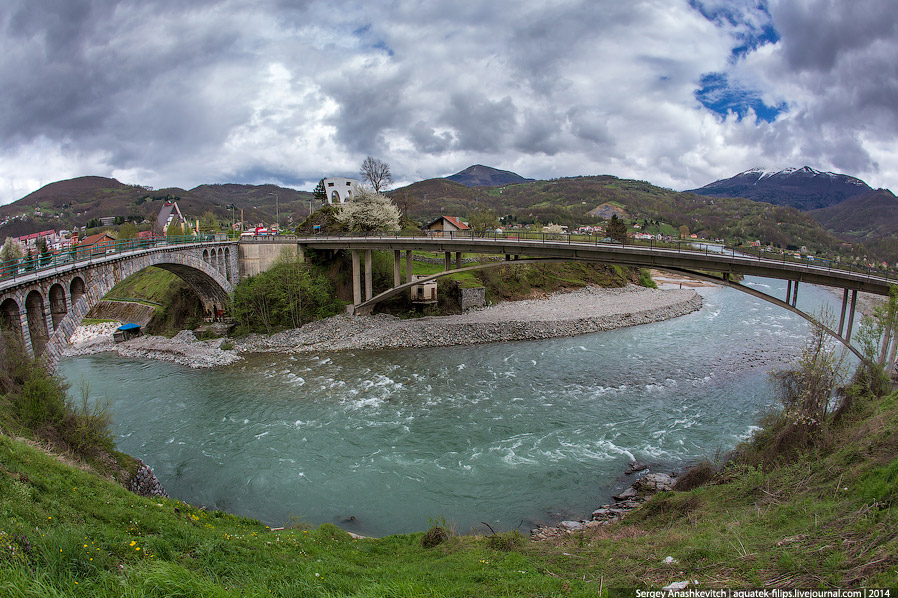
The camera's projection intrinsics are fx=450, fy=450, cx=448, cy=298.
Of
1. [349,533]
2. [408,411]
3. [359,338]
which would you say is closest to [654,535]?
[349,533]

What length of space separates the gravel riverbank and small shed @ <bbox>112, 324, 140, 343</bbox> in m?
0.58

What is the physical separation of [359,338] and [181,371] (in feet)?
37.4

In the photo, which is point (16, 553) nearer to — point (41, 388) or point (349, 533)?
point (349, 533)

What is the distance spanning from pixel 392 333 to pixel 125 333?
21.3 meters

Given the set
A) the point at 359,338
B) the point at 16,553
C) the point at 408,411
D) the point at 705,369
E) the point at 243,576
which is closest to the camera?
the point at 16,553

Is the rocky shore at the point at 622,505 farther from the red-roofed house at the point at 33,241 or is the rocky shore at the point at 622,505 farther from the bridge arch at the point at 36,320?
the red-roofed house at the point at 33,241

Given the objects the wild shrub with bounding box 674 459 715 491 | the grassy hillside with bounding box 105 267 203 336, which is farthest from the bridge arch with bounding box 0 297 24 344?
the grassy hillside with bounding box 105 267 203 336

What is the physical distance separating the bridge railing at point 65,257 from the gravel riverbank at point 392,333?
7835mm

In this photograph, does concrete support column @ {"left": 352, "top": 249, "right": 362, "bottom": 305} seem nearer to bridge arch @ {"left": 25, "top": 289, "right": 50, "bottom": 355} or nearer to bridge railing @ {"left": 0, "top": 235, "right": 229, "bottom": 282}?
bridge railing @ {"left": 0, "top": 235, "right": 229, "bottom": 282}

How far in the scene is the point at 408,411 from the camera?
67.5 feet

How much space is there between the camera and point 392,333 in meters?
33.7

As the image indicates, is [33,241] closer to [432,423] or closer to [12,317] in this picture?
[12,317]

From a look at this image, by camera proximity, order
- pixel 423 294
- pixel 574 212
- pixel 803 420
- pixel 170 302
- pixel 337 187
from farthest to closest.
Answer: pixel 574 212
pixel 337 187
pixel 423 294
pixel 170 302
pixel 803 420

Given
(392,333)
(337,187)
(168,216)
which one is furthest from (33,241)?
(392,333)
